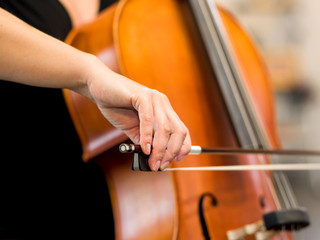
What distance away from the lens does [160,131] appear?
42 cm

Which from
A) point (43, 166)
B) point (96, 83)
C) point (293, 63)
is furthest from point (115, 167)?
point (293, 63)

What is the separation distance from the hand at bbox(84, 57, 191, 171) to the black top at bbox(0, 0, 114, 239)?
0.86ft

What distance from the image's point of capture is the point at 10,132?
67 cm

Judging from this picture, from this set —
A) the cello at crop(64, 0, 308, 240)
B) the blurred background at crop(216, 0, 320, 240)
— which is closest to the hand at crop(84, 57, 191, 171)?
the cello at crop(64, 0, 308, 240)

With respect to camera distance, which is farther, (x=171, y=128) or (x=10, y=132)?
(x=10, y=132)

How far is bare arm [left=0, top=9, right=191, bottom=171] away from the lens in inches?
16.6

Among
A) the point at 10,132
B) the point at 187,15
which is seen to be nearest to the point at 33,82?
the point at 10,132

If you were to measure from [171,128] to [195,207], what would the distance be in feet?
0.71

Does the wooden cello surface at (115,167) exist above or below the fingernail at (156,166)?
above

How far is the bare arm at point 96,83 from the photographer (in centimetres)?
42

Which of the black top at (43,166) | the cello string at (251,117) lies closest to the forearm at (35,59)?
the black top at (43,166)

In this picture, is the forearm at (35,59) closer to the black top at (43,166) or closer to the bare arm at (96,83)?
the bare arm at (96,83)

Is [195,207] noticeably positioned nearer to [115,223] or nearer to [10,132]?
[115,223]

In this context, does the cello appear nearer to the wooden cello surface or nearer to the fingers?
the wooden cello surface
